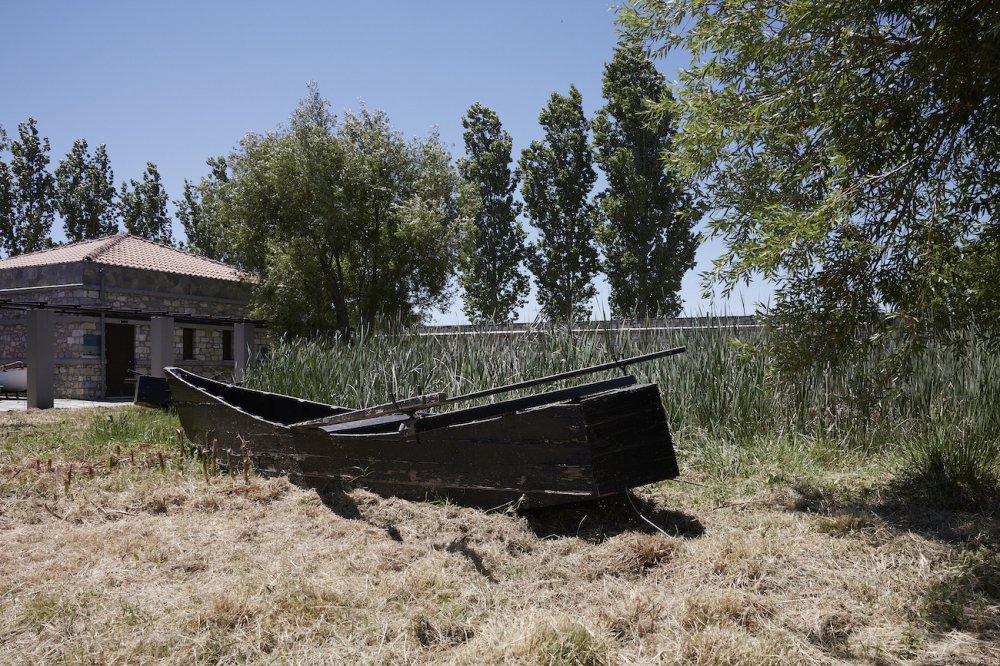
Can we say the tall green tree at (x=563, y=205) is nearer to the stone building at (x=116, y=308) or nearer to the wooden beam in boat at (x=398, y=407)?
the stone building at (x=116, y=308)

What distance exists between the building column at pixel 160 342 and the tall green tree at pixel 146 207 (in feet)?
62.8

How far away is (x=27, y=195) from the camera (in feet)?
105

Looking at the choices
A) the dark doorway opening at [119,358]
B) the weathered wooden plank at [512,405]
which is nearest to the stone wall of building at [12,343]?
the dark doorway opening at [119,358]

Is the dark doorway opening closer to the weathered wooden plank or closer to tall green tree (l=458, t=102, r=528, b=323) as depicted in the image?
tall green tree (l=458, t=102, r=528, b=323)

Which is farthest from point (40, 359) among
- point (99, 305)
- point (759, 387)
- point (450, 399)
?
point (759, 387)

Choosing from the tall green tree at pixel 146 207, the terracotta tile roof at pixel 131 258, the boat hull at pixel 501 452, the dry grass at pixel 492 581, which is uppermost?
the tall green tree at pixel 146 207

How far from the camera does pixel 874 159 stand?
480cm

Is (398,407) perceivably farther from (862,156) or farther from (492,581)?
(862,156)

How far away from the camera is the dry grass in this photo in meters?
2.82

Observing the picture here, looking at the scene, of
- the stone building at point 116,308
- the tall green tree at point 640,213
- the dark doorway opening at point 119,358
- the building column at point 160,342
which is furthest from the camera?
the tall green tree at point 640,213

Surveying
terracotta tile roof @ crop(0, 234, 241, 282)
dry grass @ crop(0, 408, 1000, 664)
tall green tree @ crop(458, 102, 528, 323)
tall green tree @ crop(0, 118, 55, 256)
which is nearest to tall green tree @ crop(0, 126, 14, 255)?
tall green tree @ crop(0, 118, 55, 256)

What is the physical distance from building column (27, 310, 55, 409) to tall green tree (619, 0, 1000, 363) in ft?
52.2

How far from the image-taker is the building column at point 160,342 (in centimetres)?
1817

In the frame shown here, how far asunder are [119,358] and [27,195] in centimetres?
1769
